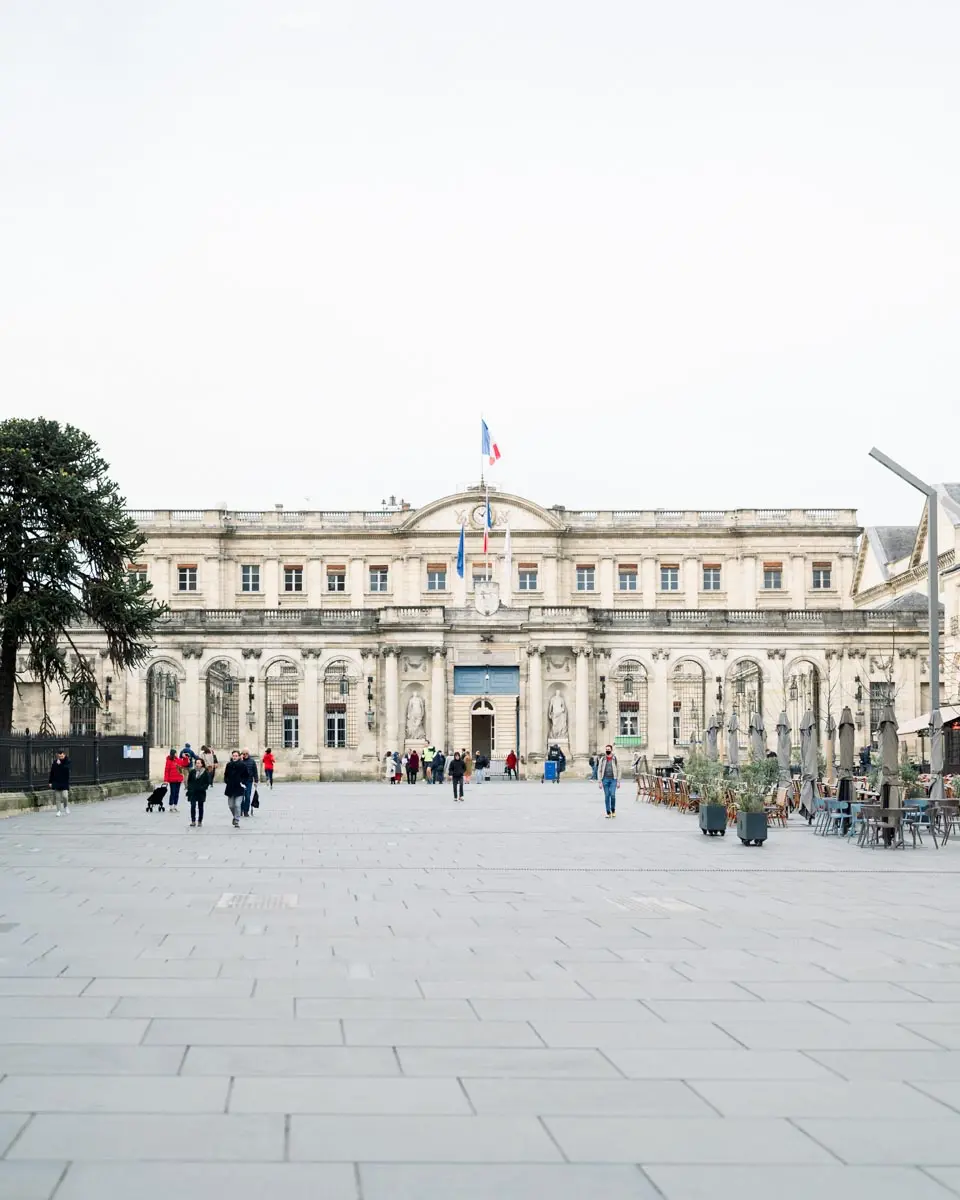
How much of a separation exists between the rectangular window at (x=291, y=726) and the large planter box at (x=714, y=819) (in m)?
45.6

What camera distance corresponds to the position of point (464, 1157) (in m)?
6.63

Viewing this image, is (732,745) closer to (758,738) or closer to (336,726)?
(758,738)

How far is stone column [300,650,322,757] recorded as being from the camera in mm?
72438

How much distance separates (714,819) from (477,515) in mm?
53129

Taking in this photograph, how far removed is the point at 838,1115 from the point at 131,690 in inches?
2661

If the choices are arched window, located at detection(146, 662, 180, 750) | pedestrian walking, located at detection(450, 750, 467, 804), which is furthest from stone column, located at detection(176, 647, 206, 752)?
pedestrian walking, located at detection(450, 750, 467, 804)

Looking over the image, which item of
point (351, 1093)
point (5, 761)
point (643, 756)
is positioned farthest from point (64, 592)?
point (351, 1093)

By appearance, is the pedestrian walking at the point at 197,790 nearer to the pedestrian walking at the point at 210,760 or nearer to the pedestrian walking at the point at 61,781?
the pedestrian walking at the point at 210,760

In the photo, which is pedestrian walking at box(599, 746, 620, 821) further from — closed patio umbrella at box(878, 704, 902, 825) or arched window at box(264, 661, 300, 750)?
arched window at box(264, 661, 300, 750)

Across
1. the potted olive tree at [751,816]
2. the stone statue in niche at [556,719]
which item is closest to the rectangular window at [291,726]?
the stone statue in niche at [556,719]

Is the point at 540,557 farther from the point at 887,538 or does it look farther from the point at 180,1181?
the point at 180,1181

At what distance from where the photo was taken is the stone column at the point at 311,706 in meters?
72.4

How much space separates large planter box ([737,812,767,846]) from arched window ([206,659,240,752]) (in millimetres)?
47300

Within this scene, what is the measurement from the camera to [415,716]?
234ft
